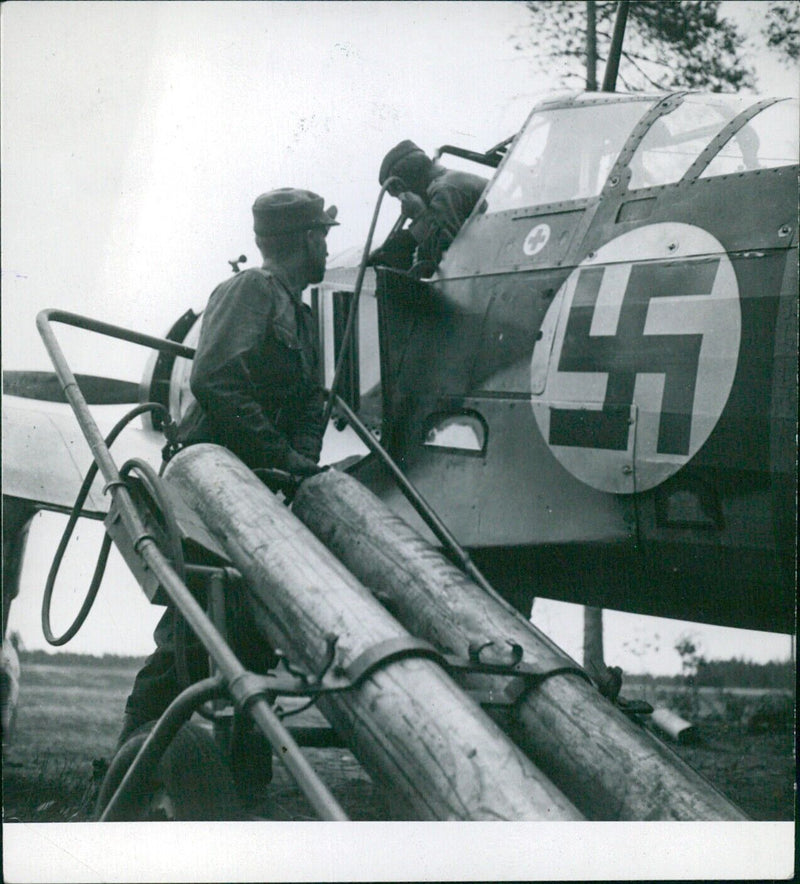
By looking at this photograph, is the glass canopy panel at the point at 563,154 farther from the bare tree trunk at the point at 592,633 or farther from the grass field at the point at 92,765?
the bare tree trunk at the point at 592,633

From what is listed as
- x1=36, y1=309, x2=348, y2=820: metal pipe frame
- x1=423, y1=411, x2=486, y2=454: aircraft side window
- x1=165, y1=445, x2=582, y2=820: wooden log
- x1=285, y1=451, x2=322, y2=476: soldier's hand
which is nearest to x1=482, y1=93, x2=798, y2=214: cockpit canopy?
x1=423, y1=411, x2=486, y2=454: aircraft side window

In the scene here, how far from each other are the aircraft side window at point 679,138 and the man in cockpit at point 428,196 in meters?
0.87

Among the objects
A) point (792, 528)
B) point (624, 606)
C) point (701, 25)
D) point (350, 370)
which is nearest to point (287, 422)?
point (350, 370)

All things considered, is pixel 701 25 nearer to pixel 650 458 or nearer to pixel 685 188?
pixel 685 188

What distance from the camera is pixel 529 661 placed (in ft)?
8.32

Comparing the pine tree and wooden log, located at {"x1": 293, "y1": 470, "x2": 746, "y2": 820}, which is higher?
the pine tree

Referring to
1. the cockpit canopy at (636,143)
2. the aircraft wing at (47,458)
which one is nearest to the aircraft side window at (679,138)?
the cockpit canopy at (636,143)

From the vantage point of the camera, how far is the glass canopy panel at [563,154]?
3.44 metres

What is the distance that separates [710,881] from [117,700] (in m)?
2.11

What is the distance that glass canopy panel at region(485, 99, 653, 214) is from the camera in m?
3.44

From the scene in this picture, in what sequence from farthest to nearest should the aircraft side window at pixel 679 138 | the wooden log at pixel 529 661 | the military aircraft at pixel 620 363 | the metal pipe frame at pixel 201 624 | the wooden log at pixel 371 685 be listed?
the aircraft side window at pixel 679 138 → the military aircraft at pixel 620 363 → the wooden log at pixel 529 661 → the wooden log at pixel 371 685 → the metal pipe frame at pixel 201 624

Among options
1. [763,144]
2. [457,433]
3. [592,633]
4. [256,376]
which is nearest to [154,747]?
[256,376]

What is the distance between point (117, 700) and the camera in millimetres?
3348

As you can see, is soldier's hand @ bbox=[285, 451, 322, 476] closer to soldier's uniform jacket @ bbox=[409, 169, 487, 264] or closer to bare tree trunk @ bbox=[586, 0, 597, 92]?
soldier's uniform jacket @ bbox=[409, 169, 487, 264]
